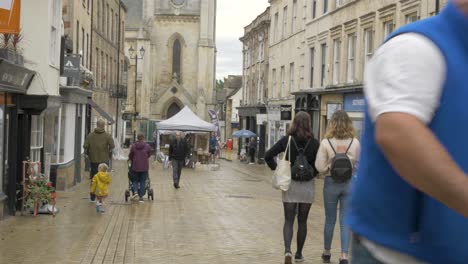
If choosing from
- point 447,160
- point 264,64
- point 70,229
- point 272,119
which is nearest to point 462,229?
point 447,160

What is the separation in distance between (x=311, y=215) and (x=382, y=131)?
→ 44.9 feet

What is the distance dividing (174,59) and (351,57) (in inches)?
2039

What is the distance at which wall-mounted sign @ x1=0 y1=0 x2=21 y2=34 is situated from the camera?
11264 mm

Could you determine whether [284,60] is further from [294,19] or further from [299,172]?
[299,172]

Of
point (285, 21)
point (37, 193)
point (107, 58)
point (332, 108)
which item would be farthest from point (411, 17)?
point (107, 58)

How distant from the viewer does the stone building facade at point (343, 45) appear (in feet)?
85.5

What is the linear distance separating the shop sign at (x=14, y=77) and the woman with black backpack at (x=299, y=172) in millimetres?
5432

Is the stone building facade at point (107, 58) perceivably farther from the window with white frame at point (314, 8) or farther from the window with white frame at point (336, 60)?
the window with white frame at point (314, 8)

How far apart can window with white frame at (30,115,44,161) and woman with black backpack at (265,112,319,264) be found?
30.3ft

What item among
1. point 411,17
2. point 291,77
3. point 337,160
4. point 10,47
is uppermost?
point 411,17

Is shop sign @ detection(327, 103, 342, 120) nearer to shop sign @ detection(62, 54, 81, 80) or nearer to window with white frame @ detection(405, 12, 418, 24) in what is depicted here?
window with white frame @ detection(405, 12, 418, 24)

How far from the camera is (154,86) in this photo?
79812 millimetres

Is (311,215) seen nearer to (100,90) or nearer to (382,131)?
(382,131)

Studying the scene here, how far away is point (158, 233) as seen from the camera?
39.8ft
